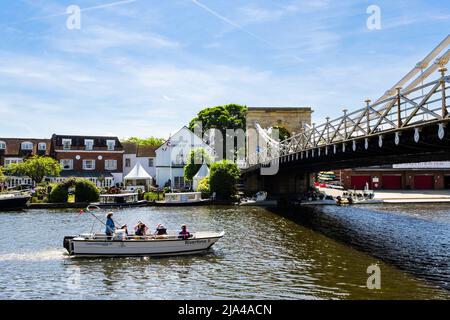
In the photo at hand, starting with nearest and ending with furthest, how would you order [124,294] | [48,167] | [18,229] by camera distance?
[124,294] < [18,229] < [48,167]

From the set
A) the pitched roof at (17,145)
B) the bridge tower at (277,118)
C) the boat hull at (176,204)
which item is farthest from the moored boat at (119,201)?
the pitched roof at (17,145)

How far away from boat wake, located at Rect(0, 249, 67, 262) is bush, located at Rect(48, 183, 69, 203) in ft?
94.7

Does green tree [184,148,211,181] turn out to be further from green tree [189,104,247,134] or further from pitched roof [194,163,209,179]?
green tree [189,104,247,134]

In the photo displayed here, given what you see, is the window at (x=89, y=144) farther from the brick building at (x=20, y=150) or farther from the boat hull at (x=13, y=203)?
the boat hull at (x=13, y=203)

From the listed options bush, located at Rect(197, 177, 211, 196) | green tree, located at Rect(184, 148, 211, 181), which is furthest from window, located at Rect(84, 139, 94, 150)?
bush, located at Rect(197, 177, 211, 196)

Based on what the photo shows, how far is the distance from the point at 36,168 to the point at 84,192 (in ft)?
48.1

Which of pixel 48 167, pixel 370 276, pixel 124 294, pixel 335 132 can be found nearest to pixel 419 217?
pixel 335 132

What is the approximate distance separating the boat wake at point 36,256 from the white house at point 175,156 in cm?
4883

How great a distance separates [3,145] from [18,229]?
4785 cm

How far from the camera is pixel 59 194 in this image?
51.4 metres

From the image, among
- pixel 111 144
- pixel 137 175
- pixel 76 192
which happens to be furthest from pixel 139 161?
pixel 76 192

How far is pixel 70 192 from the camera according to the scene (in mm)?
56750
